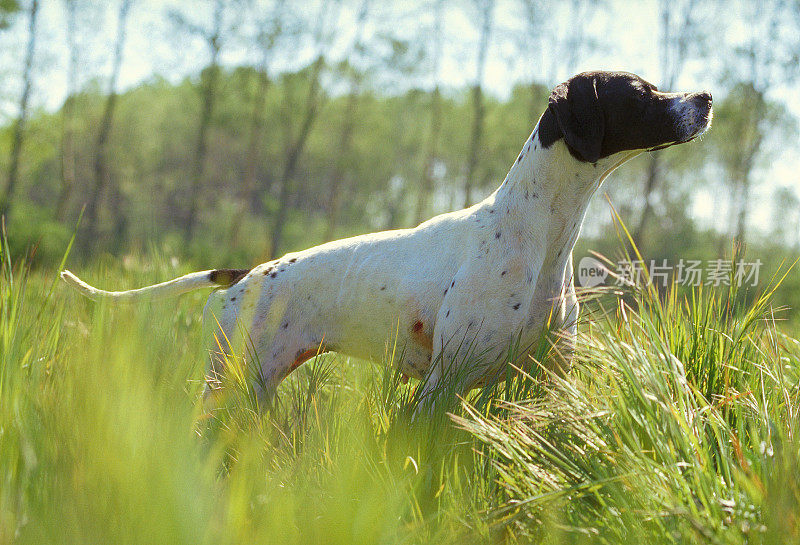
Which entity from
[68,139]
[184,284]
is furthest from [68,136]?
[184,284]

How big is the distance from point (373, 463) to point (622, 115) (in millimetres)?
2053

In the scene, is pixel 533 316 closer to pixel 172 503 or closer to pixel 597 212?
pixel 172 503

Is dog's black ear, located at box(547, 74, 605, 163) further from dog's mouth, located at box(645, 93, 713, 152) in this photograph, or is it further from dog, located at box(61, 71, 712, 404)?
dog's mouth, located at box(645, 93, 713, 152)

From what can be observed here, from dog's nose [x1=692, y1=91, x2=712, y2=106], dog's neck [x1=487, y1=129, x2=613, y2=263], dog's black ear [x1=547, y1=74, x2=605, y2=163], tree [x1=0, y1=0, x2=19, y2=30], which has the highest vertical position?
tree [x1=0, y1=0, x2=19, y2=30]

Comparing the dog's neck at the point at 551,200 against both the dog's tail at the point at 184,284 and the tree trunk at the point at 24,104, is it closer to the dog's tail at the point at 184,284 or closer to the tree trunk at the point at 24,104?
the dog's tail at the point at 184,284

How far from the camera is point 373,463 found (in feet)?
6.49

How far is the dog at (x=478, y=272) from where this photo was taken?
303cm

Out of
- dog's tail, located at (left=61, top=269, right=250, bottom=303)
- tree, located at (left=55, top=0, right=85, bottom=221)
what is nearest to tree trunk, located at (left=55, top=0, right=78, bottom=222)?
tree, located at (left=55, top=0, right=85, bottom=221)

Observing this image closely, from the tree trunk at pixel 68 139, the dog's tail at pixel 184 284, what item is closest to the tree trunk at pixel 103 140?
the tree trunk at pixel 68 139

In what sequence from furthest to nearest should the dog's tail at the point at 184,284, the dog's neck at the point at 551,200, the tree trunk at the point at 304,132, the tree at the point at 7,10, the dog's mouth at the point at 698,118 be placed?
the tree trunk at the point at 304,132, the tree at the point at 7,10, the dog's tail at the point at 184,284, the dog's neck at the point at 551,200, the dog's mouth at the point at 698,118

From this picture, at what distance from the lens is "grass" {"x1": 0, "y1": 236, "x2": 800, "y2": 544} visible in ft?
4.53

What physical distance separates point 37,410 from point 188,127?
47.1 meters

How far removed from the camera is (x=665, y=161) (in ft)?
94.8

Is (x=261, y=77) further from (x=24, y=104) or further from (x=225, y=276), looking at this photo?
(x=225, y=276)
